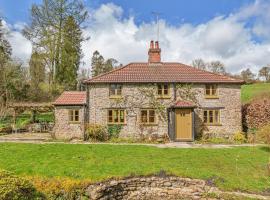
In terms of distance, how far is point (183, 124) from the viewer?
84.4 feet

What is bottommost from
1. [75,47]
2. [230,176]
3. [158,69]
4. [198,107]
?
[230,176]

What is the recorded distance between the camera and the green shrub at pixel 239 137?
83.7 ft

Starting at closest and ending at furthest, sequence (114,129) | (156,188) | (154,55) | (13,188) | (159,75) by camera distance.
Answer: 1. (13,188)
2. (156,188)
3. (114,129)
4. (159,75)
5. (154,55)

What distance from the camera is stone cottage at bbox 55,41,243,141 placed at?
2656 centimetres

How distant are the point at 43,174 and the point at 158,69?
17360mm

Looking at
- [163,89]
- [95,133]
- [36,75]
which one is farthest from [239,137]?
[36,75]

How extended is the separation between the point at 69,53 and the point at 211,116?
24.0 m

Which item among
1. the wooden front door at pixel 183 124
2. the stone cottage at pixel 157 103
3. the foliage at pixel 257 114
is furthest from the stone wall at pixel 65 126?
the foliage at pixel 257 114

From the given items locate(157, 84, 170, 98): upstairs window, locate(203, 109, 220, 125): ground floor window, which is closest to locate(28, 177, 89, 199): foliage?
locate(157, 84, 170, 98): upstairs window

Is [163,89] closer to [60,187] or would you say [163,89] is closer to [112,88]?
[112,88]

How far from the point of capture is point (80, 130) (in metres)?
26.2

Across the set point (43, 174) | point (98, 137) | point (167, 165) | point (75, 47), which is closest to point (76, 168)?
point (43, 174)

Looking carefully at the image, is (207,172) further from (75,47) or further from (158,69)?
(75,47)

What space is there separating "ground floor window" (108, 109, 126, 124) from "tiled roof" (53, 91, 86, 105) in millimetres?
2689
